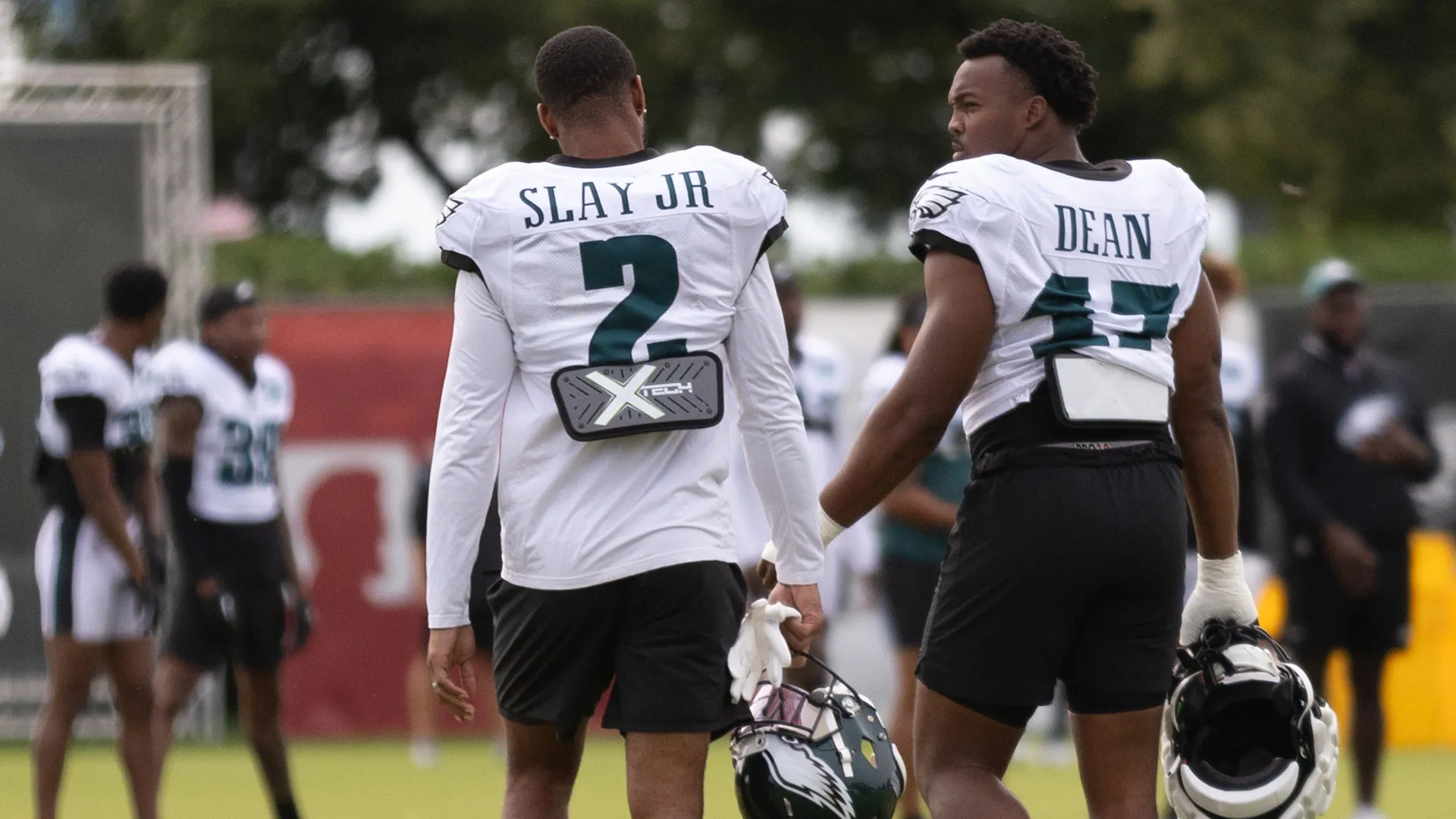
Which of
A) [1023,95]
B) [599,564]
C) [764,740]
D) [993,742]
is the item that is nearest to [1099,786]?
[993,742]

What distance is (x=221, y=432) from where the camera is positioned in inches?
314

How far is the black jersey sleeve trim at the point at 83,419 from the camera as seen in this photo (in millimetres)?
7348

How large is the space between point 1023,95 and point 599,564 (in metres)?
1.38

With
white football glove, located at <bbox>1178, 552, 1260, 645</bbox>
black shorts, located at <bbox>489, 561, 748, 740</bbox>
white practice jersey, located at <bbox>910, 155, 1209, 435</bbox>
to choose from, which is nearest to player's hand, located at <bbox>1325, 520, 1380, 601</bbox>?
white football glove, located at <bbox>1178, 552, 1260, 645</bbox>

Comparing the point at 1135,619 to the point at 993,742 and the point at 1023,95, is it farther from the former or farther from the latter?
the point at 1023,95

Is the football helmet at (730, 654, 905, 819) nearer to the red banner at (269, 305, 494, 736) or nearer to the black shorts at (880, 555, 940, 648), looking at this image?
the black shorts at (880, 555, 940, 648)

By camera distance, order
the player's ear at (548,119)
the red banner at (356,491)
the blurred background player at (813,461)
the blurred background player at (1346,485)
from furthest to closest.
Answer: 1. the red banner at (356,491)
2. the blurred background player at (1346,485)
3. the blurred background player at (813,461)
4. the player's ear at (548,119)

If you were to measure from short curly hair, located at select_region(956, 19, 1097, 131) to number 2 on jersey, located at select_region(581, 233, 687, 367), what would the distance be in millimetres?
877

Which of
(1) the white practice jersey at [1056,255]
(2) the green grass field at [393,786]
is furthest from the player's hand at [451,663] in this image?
(2) the green grass field at [393,786]

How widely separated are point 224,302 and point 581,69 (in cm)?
400

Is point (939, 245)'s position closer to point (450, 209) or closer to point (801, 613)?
point (801, 613)

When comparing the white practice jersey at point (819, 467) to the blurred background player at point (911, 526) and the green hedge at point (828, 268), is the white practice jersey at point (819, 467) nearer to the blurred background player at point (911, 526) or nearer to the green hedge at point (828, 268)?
the blurred background player at point (911, 526)

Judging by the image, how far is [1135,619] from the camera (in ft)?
14.5

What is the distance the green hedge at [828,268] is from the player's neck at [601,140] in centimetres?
1090
